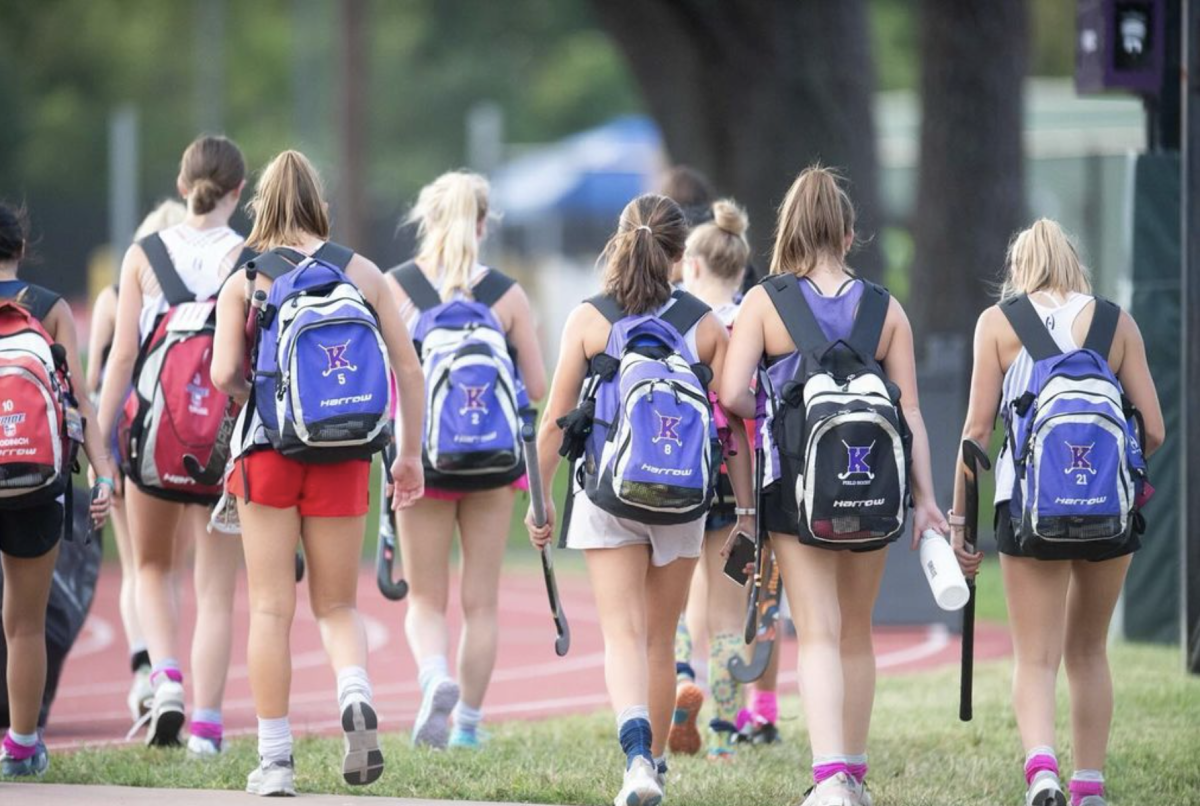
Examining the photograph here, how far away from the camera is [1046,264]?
6750mm

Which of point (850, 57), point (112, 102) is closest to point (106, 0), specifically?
point (112, 102)

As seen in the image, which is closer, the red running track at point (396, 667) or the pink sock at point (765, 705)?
the pink sock at point (765, 705)

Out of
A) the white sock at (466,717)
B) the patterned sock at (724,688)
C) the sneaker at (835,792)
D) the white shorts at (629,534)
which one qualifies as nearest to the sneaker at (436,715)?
the white sock at (466,717)

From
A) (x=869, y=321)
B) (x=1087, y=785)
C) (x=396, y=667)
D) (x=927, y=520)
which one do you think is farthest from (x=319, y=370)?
(x=396, y=667)

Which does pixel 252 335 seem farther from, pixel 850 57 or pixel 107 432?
pixel 850 57

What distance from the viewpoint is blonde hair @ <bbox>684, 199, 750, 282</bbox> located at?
819cm

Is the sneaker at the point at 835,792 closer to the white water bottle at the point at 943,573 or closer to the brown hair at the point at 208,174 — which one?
the white water bottle at the point at 943,573

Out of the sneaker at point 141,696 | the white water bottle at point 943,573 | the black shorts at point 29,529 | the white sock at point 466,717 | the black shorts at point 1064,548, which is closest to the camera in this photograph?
the white water bottle at point 943,573

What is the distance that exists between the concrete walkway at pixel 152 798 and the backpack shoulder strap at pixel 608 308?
1.71 metres

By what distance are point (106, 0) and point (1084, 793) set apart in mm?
67313

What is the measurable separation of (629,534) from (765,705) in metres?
2.14

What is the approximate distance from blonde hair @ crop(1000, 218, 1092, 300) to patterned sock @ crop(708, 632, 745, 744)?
1.97m

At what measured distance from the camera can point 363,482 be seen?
6.86 meters

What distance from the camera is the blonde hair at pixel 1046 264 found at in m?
6.73
